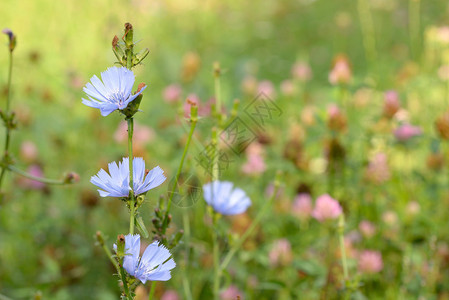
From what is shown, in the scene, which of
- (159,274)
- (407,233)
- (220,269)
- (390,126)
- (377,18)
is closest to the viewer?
(159,274)

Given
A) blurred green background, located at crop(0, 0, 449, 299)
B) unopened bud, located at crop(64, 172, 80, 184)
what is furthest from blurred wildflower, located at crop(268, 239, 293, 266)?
unopened bud, located at crop(64, 172, 80, 184)

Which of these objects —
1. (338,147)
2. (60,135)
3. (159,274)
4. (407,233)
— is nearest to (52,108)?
(60,135)

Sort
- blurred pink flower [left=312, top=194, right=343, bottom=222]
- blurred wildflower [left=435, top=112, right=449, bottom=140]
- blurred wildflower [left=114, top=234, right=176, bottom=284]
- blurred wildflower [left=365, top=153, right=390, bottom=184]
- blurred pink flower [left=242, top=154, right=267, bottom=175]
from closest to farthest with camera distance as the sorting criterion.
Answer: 1. blurred wildflower [left=114, top=234, right=176, bottom=284]
2. blurred pink flower [left=312, top=194, right=343, bottom=222]
3. blurred wildflower [left=435, top=112, right=449, bottom=140]
4. blurred wildflower [left=365, top=153, right=390, bottom=184]
5. blurred pink flower [left=242, top=154, right=267, bottom=175]

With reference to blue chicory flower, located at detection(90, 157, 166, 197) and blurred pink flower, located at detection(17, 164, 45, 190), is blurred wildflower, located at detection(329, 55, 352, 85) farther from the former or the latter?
blue chicory flower, located at detection(90, 157, 166, 197)

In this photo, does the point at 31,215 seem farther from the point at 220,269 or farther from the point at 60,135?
the point at 220,269

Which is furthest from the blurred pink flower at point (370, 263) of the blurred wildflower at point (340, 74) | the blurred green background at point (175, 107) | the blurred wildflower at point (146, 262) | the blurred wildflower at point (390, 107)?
the blurred wildflower at point (146, 262)

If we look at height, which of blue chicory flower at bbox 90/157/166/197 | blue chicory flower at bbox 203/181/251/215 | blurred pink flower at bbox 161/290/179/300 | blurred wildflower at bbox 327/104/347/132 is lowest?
blurred pink flower at bbox 161/290/179/300
